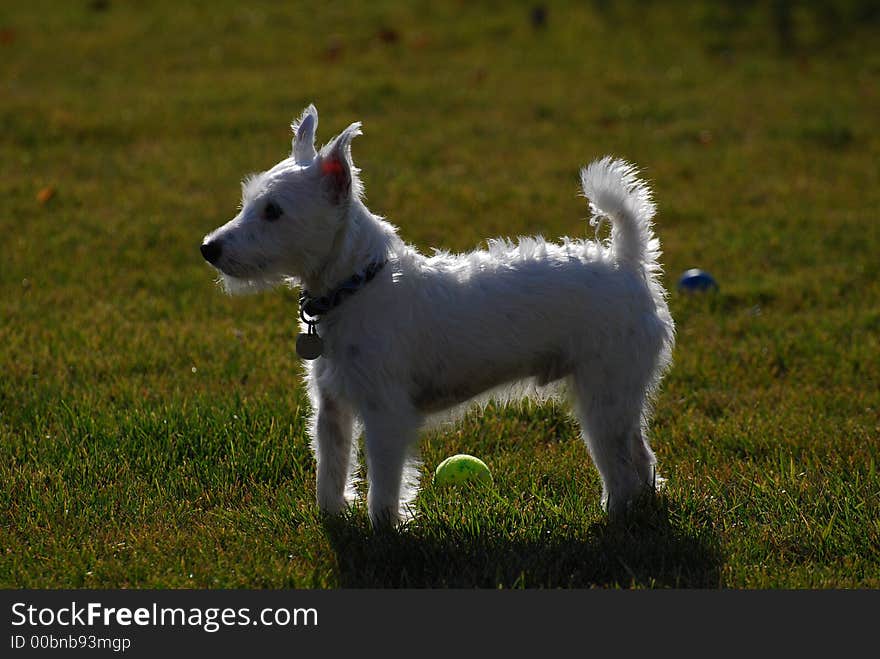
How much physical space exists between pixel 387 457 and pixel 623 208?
1.73 m

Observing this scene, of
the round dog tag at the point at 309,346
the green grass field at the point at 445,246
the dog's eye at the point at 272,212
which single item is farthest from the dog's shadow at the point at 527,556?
the dog's eye at the point at 272,212

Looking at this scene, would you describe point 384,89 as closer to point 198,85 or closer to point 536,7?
point 198,85

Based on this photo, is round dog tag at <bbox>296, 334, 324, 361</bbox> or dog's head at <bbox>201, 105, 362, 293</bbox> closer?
dog's head at <bbox>201, 105, 362, 293</bbox>

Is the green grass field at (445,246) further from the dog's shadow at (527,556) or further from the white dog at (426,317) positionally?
the white dog at (426,317)

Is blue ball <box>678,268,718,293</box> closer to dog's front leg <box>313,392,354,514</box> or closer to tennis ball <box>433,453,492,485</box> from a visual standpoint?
tennis ball <box>433,453,492,485</box>

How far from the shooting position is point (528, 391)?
222 inches

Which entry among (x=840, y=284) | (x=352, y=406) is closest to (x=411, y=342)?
(x=352, y=406)

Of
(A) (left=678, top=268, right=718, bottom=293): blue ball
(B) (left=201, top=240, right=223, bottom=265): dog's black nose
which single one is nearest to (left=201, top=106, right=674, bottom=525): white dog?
(B) (left=201, top=240, right=223, bottom=265): dog's black nose

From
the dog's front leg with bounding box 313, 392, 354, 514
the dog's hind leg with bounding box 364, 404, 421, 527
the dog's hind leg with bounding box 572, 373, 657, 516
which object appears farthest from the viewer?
the dog's front leg with bounding box 313, 392, 354, 514

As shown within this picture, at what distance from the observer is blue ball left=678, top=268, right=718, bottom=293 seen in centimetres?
895

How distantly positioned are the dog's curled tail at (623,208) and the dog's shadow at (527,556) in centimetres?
131

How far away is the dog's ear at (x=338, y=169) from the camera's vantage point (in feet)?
15.9

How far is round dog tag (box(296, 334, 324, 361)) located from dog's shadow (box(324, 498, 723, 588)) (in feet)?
2.67

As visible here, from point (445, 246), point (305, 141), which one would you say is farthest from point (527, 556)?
point (445, 246)
